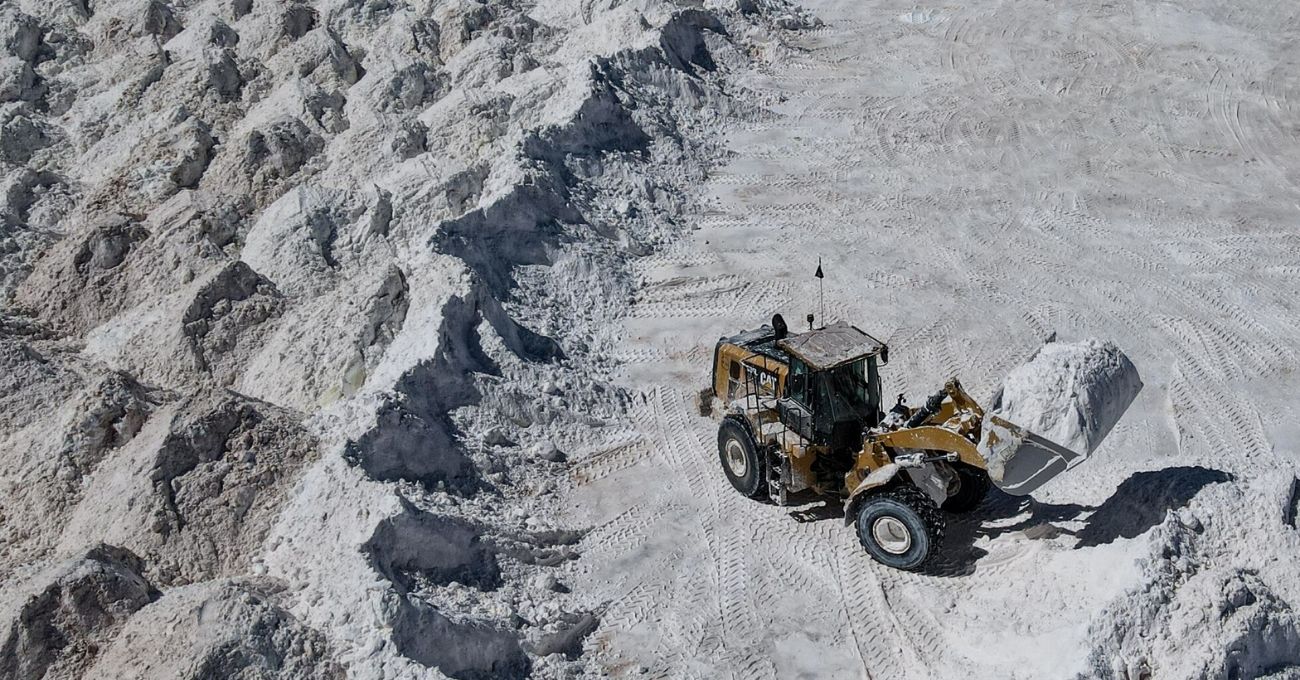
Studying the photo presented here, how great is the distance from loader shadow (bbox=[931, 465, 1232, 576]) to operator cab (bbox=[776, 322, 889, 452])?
3.85 feet

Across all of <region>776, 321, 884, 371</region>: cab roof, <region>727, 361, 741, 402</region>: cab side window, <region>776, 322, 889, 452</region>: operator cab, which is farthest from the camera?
<region>727, 361, 741, 402</region>: cab side window

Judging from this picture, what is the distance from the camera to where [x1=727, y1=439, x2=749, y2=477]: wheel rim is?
990 centimetres

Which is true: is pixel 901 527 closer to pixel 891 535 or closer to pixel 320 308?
pixel 891 535

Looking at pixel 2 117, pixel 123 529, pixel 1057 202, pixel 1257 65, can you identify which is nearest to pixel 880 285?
pixel 1057 202

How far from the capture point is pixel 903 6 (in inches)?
864

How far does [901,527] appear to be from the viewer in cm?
877

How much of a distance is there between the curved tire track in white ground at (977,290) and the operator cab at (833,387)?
87 centimetres

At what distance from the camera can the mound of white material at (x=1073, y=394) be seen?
28.9 feet

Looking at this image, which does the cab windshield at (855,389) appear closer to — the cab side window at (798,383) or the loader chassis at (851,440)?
the loader chassis at (851,440)

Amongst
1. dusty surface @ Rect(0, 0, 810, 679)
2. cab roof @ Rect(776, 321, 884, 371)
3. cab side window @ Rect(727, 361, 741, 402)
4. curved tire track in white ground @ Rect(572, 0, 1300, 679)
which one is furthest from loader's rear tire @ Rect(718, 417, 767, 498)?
dusty surface @ Rect(0, 0, 810, 679)

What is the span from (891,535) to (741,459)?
1596mm

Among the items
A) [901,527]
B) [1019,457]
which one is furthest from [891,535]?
[1019,457]

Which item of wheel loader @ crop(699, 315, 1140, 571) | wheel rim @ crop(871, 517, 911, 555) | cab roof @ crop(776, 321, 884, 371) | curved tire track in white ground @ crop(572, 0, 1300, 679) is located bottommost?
curved tire track in white ground @ crop(572, 0, 1300, 679)

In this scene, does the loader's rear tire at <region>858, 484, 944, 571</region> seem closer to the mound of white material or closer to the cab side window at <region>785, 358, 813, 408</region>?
the cab side window at <region>785, 358, 813, 408</region>
